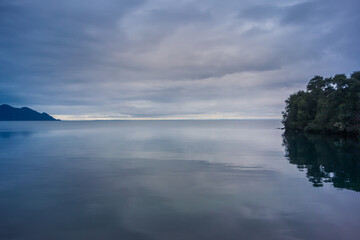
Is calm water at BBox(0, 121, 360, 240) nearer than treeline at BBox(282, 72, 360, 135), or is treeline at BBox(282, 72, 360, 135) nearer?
calm water at BBox(0, 121, 360, 240)

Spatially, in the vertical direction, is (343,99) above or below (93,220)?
above

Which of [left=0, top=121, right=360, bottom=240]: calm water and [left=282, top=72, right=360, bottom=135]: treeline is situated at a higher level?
[left=282, top=72, right=360, bottom=135]: treeline

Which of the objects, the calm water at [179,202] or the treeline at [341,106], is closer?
the calm water at [179,202]

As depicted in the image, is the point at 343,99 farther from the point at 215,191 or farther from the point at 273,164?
the point at 215,191

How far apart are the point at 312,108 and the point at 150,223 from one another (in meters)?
86.2

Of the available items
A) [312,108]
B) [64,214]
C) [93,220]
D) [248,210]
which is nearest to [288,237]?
[248,210]

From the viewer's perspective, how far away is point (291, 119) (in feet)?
319

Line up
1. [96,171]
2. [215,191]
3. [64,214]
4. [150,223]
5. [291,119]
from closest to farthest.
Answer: [150,223]
[64,214]
[215,191]
[96,171]
[291,119]

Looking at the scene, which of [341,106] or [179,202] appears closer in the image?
[179,202]

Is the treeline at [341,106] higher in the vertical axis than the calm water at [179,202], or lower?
higher

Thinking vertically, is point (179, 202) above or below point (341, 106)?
below

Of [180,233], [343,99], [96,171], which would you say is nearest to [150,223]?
[180,233]

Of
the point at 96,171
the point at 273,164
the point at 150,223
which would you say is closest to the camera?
the point at 150,223

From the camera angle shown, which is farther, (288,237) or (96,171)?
(96,171)
